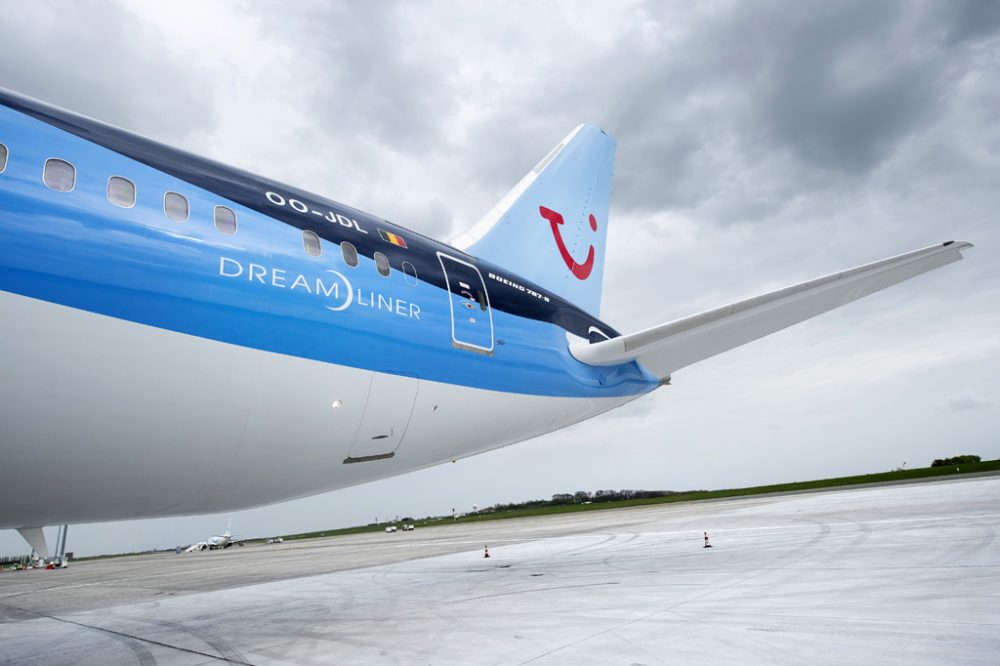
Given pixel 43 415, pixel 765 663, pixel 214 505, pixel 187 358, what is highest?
pixel 187 358

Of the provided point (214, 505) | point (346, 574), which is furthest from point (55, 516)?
point (346, 574)

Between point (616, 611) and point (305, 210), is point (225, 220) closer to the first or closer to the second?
point (305, 210)

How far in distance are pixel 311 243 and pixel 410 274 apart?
143cm

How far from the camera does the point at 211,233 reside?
203 inches

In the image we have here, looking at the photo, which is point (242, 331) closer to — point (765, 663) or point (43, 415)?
point (43, 415)

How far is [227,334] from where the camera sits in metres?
5.01

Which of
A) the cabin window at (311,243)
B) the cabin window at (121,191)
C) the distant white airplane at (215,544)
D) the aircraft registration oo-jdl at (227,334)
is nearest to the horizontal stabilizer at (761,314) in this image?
the aircraft registration oo-jdl at (227,334)

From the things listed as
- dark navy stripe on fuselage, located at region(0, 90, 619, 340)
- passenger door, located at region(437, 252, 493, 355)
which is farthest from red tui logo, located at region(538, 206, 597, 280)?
passenger door, located at region(437, 252, 493, 355)

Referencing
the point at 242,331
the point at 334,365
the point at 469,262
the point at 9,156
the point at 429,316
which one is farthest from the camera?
the point at 469,262

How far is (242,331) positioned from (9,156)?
204 centimetres

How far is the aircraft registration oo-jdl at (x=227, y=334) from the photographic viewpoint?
4.19 meters

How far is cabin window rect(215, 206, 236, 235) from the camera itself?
17.4ft

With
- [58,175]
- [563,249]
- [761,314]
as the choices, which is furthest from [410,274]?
[563,249]

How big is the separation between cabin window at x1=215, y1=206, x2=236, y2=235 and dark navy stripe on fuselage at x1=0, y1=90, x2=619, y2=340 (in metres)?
0.19
